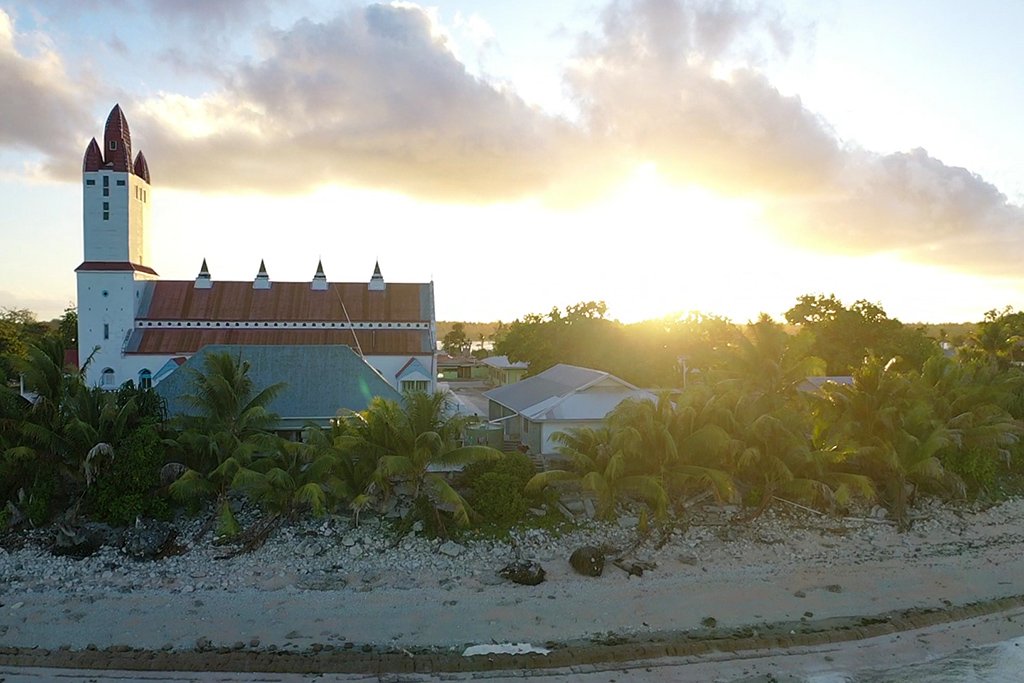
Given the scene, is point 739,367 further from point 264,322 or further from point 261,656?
point 264,322

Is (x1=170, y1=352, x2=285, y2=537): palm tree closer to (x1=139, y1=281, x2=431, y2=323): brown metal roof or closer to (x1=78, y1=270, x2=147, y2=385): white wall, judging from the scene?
(x1=139, y1=281, x2=431, y2=323): brown metal roof

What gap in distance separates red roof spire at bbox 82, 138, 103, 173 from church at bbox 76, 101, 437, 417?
0.06 metres

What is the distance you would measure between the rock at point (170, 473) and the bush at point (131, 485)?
18cm

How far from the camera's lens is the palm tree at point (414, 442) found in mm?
20281

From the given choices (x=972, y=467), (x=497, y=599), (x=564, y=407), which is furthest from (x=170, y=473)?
(x=972, y=467)

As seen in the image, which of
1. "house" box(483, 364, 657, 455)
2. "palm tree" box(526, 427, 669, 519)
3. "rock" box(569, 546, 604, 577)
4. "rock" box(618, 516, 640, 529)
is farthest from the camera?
"house" box(483, 364, 657, 455)

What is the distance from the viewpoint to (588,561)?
744 inches

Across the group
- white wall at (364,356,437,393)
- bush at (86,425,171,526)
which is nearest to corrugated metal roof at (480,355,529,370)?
white wall at (364,356,437,393)

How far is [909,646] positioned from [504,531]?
10013 millimetres

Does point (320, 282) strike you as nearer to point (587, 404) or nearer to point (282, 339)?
point (282, 339)

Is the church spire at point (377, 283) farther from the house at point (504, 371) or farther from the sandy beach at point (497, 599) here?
the sandy beach at point (497, 599)

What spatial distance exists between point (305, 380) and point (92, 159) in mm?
25521

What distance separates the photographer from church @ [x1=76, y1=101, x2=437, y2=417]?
42438 mm

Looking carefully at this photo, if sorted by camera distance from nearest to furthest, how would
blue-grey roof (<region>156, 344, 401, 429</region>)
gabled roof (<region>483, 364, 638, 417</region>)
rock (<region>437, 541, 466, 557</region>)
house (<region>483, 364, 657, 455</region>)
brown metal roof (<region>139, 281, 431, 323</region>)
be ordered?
rock (<region>437, 541, 466, 557</region>) < house (<region>483, 364, 657, 455</region>) < blue-grey roof (<region>156, 344, 401, 429</region>) < gabled roof (<region>483, 364, 638, 417</region>) < brown metal roof (<region>139, 281, 431, 323</region>)
